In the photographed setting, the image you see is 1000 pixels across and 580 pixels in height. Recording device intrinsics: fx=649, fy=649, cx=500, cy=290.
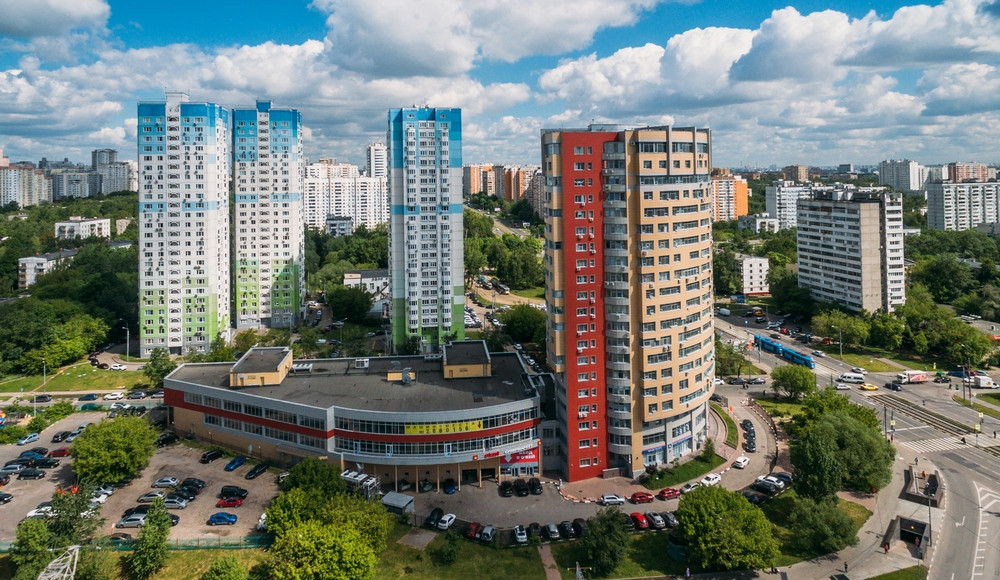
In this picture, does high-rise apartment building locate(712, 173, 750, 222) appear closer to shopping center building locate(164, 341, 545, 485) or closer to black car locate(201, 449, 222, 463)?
shopping center building locate(164, 341, 545, 485)

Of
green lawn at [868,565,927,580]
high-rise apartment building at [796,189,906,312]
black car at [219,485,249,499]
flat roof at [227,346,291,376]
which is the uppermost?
high-rise apartment building at [796,189,906,312]

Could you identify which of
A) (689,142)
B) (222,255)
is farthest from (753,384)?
(222,255)

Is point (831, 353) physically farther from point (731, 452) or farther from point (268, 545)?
point (268, 545)

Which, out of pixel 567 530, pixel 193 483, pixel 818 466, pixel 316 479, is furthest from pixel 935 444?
pixel 193 483

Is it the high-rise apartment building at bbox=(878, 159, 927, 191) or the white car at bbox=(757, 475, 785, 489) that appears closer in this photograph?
the white car at bbox=(757, 475, 785, 489)

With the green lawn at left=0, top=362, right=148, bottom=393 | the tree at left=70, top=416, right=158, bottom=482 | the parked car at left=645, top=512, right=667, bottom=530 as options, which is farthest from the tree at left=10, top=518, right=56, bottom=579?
the green lawn at left=0, top=362, right=148, bottom=393

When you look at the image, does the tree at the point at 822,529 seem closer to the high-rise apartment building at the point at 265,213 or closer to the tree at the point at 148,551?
the tree at the point at 148,551

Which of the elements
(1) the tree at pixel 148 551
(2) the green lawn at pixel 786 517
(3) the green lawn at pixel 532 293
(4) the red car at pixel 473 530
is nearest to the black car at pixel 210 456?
(1) the tree at pixel 148 551
